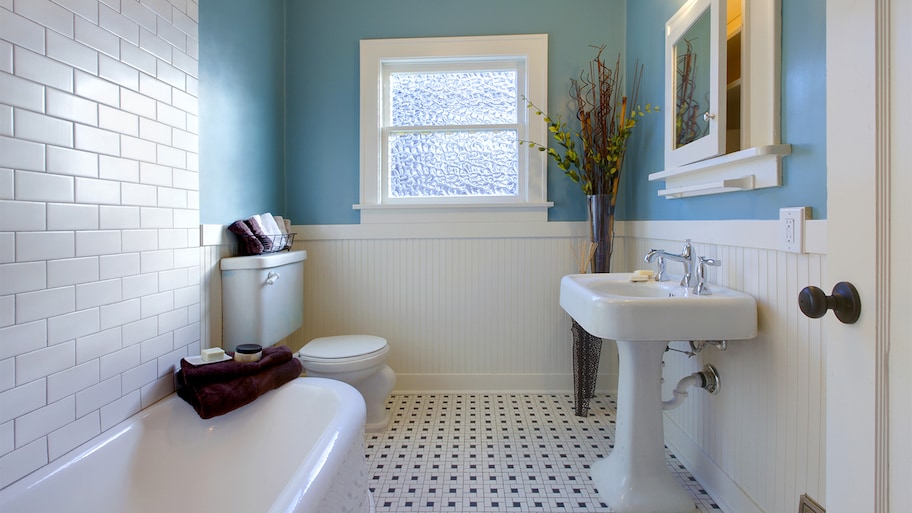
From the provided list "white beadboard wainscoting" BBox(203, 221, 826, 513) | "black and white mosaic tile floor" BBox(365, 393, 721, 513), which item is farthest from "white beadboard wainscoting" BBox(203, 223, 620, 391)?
"black and white mosaic tile floor" BBox(365, 393, 721, 513)

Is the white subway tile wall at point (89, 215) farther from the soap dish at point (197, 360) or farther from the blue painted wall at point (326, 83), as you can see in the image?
the blue painted wall at point (326, 83)

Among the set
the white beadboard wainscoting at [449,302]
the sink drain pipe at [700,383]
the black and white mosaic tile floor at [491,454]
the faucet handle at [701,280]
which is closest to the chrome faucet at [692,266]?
the faucet handle at [701,280]

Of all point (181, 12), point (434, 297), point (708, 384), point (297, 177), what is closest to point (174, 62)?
point (181, 12)

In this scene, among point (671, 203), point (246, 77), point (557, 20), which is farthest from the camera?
point (557, 20)

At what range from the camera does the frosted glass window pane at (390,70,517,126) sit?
264cm

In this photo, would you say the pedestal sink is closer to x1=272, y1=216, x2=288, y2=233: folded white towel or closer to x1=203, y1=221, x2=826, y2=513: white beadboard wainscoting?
x1=203, y1=221, x2=826, y2=513: white beadboard wainscoting

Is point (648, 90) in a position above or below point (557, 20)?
below

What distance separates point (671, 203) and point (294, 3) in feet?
7.85

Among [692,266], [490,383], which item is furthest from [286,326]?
[692,266]

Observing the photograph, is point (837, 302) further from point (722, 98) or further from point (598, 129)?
point (598, 129)

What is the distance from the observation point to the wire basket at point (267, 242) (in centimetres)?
198

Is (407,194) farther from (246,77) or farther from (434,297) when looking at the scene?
(246,77)

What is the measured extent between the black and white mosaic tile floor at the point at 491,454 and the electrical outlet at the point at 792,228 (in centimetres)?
99

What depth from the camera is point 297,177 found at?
2.63 metres
